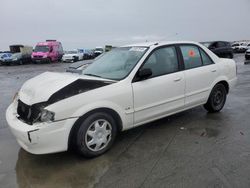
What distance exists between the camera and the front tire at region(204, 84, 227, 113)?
17.1 ft

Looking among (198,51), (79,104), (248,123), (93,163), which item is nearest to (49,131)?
(79,104)

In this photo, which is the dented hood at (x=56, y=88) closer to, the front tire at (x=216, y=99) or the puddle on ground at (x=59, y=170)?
the puddle on ground at (x=59, y=170)

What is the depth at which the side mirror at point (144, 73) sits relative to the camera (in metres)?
3.85

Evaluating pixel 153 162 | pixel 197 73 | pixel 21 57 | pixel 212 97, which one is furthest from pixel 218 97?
pixel 21 57

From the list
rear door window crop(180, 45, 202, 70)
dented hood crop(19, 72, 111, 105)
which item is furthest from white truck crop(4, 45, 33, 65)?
rear door window crop(180, 45, 202, 70)

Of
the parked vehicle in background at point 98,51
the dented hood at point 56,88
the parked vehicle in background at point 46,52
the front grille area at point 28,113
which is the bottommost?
the parked vehicle in background at point 98,51

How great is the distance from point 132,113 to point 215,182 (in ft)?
5.05

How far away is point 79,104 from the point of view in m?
3.28

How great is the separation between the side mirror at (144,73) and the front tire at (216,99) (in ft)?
6.33

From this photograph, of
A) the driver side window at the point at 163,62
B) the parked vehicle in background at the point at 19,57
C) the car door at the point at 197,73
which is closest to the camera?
the driver side window at the point at 163,62

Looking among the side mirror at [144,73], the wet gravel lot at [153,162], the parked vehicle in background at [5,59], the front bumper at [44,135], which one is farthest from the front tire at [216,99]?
the parked vehicle in background at [5,59]

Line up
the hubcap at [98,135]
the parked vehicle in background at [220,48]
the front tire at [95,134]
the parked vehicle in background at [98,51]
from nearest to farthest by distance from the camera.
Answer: the front tire at [95,134] → the hubcap at [98,135] → the parked vehicle in background at [220,48] → the parked vehicle in background at [98,51]

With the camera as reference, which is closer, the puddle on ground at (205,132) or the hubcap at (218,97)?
the puddle on ground at (205,132)

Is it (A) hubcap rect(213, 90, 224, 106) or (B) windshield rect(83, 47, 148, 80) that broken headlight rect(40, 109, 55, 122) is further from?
(A) hubcap rect(213, 90, 224, 106)
